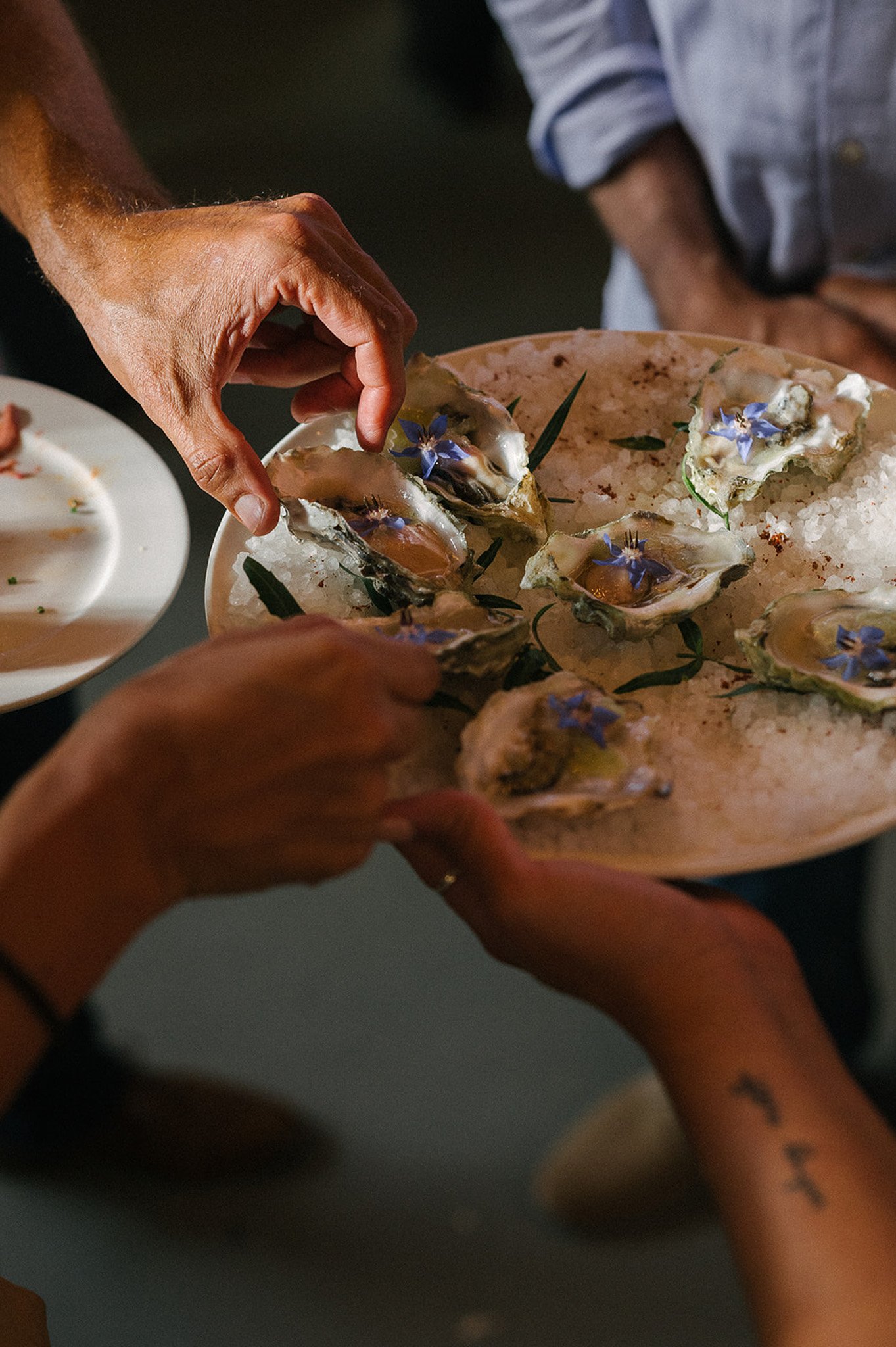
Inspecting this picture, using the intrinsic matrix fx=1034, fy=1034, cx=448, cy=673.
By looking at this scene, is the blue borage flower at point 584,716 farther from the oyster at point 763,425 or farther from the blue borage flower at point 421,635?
the oyster at point 763,425

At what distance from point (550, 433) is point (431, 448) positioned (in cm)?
12

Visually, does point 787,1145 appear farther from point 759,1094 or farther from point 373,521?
point 373,521

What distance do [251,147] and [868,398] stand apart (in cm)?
96

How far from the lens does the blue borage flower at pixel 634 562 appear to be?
83cm

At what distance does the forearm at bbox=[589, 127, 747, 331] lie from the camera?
1.35 metres

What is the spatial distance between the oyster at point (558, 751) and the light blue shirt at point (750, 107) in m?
0.82

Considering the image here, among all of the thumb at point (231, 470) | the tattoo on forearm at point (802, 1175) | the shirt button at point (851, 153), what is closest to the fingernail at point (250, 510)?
the thumb at point (231, 470)

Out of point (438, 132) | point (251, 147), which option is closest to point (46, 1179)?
point (251, 147)

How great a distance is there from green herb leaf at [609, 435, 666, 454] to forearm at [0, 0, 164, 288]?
0.52 meters

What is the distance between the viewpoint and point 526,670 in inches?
30.5

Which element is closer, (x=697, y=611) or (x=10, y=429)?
(x=697, y=611)

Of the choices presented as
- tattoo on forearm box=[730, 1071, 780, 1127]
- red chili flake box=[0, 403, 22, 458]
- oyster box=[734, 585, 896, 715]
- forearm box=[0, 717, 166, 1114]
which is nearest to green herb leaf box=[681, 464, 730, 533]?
oyster box=[734, 585, 896, 715]

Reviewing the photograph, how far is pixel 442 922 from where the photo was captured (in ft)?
2.59

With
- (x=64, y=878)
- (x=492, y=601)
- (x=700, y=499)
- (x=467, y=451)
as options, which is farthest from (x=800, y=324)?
(x=64, y=878)
